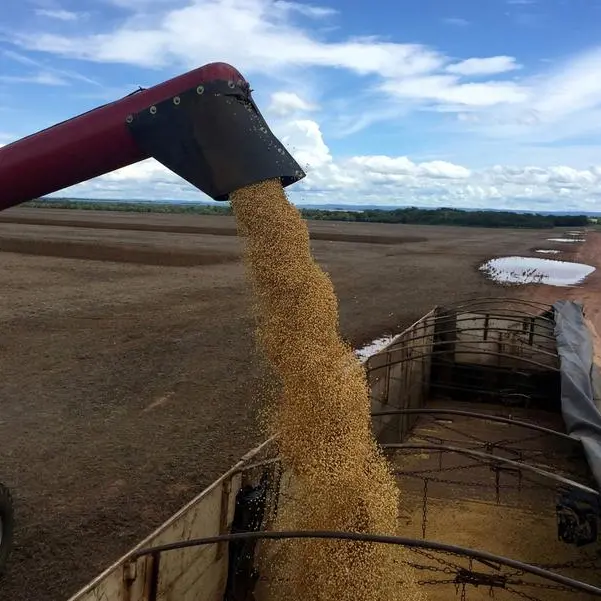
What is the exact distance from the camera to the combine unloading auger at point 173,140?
3014 mm

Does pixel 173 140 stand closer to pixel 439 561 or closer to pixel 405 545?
pixel 405 545

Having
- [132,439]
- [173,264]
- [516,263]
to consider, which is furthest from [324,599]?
[516,263]

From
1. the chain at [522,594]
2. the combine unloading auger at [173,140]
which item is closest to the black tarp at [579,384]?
the chain at [522,594]

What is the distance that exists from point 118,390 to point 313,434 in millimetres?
4507

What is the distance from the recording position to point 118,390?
7.74 meters

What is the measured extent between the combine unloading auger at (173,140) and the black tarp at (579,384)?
3026 millimetres

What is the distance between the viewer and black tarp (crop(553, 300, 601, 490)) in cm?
457

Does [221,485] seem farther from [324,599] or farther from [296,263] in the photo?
[296,263]

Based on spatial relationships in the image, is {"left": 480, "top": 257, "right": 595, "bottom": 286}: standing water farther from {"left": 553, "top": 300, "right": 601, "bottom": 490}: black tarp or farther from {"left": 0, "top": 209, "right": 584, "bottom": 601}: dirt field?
{"left": 553, "top": 300, "right": 601, "bottom": 490}: black tarp

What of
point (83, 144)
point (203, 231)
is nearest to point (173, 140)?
point (83, 144)

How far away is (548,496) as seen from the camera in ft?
19.8

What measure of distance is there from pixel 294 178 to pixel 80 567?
10.4 feet

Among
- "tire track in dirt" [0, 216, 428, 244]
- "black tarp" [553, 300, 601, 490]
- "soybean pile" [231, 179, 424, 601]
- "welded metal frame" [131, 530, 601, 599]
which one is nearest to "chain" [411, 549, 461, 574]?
"soybean pile" [231, 179, 424, 601]

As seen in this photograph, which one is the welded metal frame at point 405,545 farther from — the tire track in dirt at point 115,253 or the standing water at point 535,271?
the standing water at point 535,271
